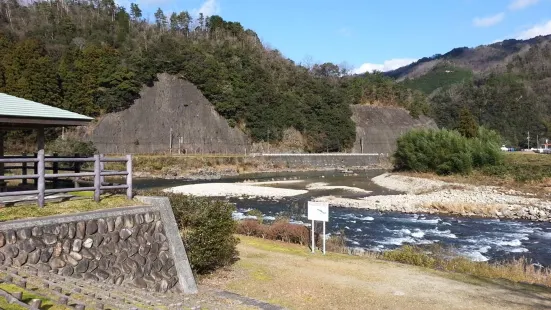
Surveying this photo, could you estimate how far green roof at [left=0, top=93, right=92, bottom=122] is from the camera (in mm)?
8610

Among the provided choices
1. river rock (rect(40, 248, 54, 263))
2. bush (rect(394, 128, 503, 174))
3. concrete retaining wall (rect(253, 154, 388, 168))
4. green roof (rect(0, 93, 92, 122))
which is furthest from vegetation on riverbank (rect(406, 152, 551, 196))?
river rock (rect(40, 248, 54, 263))

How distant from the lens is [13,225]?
6.84m

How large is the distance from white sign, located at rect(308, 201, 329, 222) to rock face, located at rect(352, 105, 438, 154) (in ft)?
278

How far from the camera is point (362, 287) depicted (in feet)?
32.1

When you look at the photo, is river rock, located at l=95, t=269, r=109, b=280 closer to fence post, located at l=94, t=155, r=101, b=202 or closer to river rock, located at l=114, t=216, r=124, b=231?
river rock, located at l=114, t=216, r=124, b=231

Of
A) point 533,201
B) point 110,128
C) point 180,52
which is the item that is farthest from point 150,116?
point 533,201

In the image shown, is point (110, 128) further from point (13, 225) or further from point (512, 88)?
point (512, 88)

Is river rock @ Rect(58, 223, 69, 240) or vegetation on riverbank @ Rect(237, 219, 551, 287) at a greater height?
river rock @ Rect(58, 223, 69, 240)

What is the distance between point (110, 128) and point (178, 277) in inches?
2551

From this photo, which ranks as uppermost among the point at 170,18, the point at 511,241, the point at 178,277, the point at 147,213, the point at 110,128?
the point at 170,18

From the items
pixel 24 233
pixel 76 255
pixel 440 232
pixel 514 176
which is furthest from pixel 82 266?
pixel 514 176

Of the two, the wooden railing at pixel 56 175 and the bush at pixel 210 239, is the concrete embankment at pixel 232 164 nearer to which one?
the bush at pixel 210 239

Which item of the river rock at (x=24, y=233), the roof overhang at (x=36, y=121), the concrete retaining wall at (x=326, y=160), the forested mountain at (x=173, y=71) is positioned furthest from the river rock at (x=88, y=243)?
the concrete retaining wall at (x=326, y=160)

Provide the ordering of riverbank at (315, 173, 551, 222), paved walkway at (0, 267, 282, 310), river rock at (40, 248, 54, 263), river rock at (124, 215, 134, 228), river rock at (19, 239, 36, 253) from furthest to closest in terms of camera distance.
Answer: riverbank at (315, 173, 551, 222), river rock at (124, 215, 134, 228), river rock at (40, 248, 54, 263), river rock at (19, 239, 36, 253), paved walkway at (0, 267, 282, 310)
